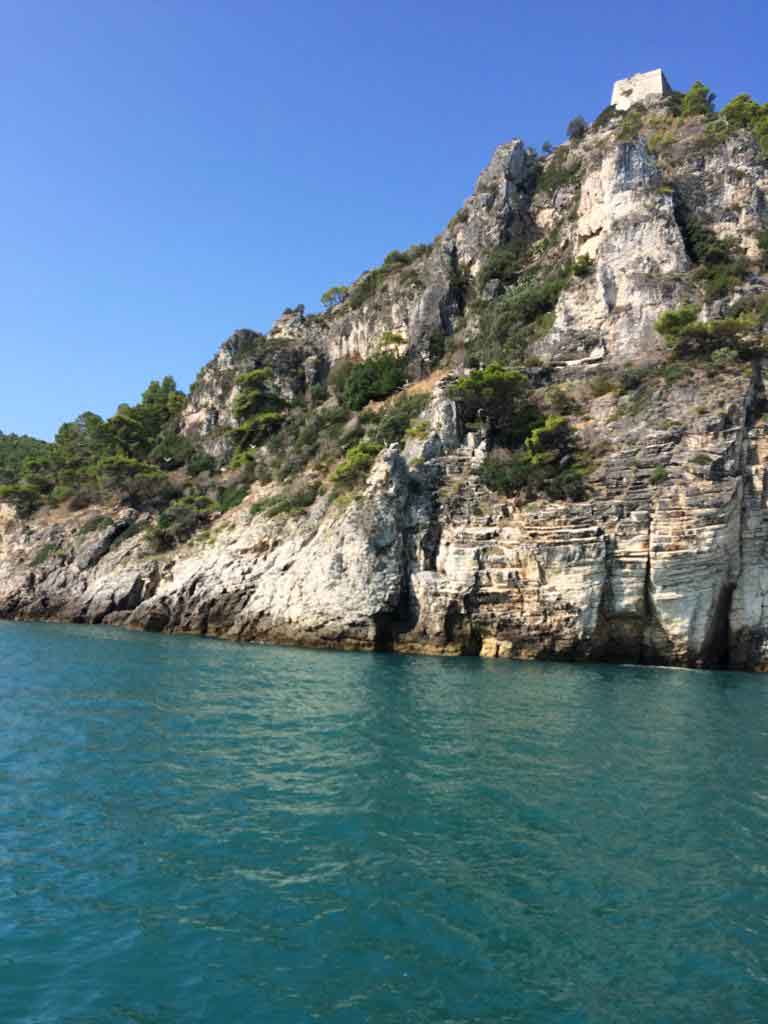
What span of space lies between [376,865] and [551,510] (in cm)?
2452

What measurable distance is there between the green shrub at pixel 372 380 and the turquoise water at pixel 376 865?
3685 cm

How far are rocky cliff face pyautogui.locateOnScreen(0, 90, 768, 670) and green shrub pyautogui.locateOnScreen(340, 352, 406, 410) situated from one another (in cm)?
196

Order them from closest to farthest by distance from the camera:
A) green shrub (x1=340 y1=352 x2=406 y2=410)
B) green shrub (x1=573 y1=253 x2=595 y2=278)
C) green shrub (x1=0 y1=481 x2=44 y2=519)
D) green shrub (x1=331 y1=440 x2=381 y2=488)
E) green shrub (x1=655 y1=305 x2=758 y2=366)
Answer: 1. green shrub (x1=655 y1=305 x2=758 y2=366)
2. green shrub (x1=331 y1=440 x2=381 y2=488)
3. green shrub (x1=573 y1=253 x2=595 y2=278)
4. green shrub (x1=340 y1=352 x2=406 y2=410)
5. green shrub (x1=0 y1=481 x2=44 y2=519)

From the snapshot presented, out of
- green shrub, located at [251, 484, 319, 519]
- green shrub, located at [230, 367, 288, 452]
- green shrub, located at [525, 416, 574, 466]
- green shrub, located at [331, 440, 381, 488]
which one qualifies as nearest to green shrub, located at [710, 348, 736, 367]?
green shrub, located at [525, 416, 574, 466]

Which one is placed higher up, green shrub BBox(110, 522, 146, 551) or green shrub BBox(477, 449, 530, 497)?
green shrub BBox(477, 449, 530, 497)

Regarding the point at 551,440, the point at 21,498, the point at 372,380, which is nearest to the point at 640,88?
the point at 372,380

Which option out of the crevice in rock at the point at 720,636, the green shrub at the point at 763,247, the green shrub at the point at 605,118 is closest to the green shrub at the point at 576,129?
the green shrub at the point at 605,118

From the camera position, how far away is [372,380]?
5234cm

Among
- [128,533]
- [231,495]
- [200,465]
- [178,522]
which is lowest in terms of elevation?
[128,533]

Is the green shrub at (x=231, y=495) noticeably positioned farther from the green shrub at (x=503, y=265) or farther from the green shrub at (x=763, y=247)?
the green shrub at (x=763, y=247)

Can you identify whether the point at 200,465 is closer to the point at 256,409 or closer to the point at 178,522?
the point at 256,409

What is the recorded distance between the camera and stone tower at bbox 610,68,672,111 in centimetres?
6519

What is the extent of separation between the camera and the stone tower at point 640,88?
65188mm

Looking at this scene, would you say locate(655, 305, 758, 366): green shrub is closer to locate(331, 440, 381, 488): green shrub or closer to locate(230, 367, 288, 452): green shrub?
locate(331, 440, 381, 488): green shrub
